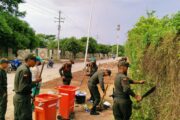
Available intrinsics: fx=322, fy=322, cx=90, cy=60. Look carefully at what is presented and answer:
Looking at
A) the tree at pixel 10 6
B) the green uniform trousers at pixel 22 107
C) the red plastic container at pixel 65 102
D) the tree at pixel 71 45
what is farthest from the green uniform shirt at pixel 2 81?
the tree at pixel 71 45

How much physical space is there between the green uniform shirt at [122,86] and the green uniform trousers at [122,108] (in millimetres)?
116

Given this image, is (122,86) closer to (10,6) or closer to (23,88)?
(23,88)

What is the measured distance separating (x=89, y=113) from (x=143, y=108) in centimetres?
391

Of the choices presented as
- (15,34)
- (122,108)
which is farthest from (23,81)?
(15,34)

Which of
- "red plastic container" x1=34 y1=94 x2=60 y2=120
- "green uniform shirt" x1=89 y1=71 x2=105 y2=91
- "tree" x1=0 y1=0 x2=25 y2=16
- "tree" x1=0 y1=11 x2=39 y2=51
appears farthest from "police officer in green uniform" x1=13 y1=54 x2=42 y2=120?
"tree" x1=0 y1=0 x2=25 y2=16

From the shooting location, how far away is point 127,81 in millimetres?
7121

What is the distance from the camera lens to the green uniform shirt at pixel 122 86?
23.1 feet

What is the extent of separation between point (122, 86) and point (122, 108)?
1.82ft

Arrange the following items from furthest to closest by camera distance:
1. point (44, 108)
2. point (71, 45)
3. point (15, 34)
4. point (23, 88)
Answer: point (71, 45) < point (15, 34) < point (44, 108) < point (23, 88)

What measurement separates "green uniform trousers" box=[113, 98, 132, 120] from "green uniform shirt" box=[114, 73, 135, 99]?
116mm

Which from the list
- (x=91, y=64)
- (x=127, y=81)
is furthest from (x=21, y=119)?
(x=91, y=64)

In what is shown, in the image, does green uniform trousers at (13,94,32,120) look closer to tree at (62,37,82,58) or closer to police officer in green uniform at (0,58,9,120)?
police officer in green uniform at (0,58,9,120)

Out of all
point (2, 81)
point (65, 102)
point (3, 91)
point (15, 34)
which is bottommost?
point (65, 102)

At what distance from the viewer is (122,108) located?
7418mm
